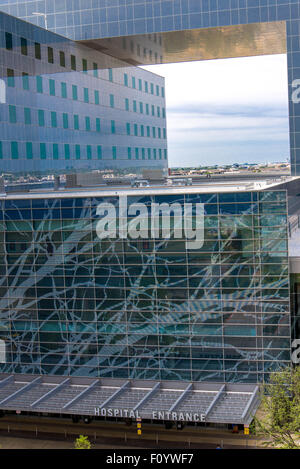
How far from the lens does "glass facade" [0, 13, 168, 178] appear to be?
46.5m

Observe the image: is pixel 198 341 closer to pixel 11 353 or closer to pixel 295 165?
pixel 11 353

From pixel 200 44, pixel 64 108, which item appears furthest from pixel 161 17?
pixel 64 108

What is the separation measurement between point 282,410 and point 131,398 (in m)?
8.11

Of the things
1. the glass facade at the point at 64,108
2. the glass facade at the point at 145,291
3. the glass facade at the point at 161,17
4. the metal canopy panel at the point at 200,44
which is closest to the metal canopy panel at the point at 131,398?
the glass facade at the point at 145,291

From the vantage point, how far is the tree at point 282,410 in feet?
94.6

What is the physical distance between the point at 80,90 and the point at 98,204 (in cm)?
2119

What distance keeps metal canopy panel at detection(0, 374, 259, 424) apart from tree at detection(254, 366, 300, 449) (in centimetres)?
100

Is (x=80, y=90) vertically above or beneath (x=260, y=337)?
above

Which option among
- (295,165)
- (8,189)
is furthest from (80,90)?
(295,165)

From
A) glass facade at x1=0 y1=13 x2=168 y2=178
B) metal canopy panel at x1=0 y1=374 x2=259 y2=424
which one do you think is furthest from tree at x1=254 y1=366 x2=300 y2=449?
glass facade at x1=0 y1=13 x2=168 y2=178

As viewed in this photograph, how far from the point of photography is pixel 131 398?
115 ft

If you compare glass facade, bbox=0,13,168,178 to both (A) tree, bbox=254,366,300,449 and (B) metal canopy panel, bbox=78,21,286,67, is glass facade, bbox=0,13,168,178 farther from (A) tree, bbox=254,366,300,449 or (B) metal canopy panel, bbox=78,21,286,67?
(A) tree, bbox=254,366,300,449

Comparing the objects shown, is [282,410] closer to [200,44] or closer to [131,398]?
[131,398]

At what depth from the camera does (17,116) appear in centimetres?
4716
